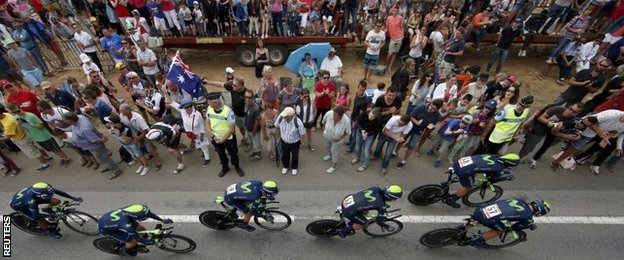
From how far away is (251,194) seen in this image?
4734mm

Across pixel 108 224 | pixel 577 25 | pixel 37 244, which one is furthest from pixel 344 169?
pixel 577 25

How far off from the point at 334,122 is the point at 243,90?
1.99 meters

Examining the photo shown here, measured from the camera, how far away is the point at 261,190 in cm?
477

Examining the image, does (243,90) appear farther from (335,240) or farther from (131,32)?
(131,32)

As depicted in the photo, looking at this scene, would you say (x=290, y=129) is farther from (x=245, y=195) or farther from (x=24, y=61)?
(x=24, y=61)

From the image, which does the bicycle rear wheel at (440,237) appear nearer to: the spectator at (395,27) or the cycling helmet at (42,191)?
the cycling helmet at (42,191)

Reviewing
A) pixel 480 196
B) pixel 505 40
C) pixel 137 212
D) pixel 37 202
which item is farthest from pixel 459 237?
pixel 505 40

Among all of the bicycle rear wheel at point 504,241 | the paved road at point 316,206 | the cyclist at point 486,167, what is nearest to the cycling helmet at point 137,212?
the paved road at point 316,206

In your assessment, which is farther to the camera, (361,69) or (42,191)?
(361,69)

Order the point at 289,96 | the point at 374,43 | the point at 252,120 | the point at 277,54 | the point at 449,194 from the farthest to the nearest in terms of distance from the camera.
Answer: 1. the point at 277,54
2. the point at 374,43
3. the point at 289,96
4. the point at 252,120
5. the point at 449,194

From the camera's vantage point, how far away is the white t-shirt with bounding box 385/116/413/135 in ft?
19.3

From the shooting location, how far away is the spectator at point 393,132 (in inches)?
229

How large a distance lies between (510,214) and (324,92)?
411 cm

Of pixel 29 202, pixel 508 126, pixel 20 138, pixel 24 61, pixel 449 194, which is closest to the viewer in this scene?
pixel 29 202
